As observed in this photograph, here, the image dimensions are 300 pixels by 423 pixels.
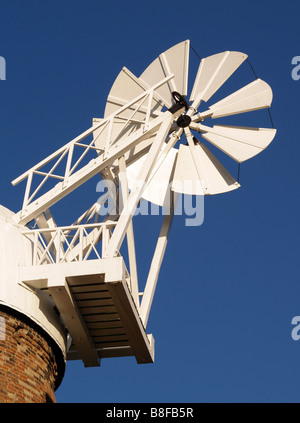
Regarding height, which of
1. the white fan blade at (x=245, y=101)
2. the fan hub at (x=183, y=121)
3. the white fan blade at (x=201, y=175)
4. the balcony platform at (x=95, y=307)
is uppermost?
the white fan blade at (x=245, y=101)

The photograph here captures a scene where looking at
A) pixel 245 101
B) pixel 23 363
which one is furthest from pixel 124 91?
pixel 23 363

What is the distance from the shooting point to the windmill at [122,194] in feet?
63.5

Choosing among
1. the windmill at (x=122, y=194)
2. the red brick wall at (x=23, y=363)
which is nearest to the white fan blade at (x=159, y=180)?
the windmill at (x=122, y=194)

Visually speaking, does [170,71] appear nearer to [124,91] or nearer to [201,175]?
[124,91]

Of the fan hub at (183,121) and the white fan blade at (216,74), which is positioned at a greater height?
the white fan blade at (216,74)

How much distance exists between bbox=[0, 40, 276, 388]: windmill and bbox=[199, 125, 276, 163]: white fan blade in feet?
0.09

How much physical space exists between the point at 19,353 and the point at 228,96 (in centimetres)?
925

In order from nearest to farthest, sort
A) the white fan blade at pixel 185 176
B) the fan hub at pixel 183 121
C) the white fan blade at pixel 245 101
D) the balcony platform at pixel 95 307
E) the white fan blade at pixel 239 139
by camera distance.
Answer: the balcony platform at pixel 95 307, the white fan blade at pixel 239 139, the white fan blade at pixel 185 176, the white fan blade at pixel 245 101, the fan hub at pixel 183 121

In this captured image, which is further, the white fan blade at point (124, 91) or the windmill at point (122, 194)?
the white fan blade at point (124, 91)

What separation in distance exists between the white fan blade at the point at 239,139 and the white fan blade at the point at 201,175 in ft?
1.66

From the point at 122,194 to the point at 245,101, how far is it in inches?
185

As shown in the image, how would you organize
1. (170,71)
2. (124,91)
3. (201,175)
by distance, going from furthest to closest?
1. (124,91)
2. (170,71)
3. (201,175)

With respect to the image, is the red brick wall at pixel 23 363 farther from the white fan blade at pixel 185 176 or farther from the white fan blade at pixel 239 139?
the white fan blade at pixel 239 139

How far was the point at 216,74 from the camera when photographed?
2423 cm
